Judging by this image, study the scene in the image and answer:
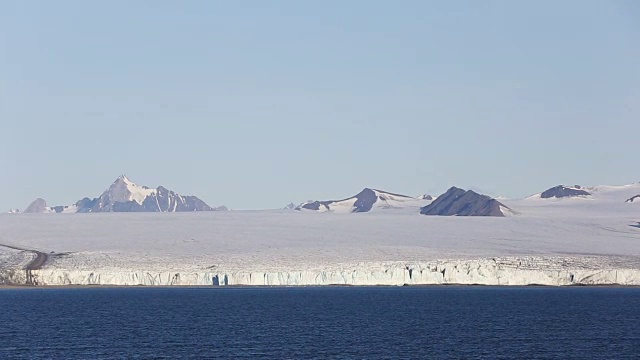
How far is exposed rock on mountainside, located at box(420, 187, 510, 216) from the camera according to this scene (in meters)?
136

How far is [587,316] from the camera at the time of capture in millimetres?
64312

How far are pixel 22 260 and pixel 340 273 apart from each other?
25.4 meters

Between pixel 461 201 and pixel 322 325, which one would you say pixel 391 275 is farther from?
pixel 461 201

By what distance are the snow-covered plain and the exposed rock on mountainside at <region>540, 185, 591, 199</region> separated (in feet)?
97.5

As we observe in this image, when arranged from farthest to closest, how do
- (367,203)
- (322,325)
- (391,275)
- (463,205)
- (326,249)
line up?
(367,203) < (463,205) < (326,249) < (391,275) < (322,325)

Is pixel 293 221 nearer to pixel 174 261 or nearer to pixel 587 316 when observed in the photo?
pixel 174 261

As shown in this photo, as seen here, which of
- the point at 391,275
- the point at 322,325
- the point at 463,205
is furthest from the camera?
the point at 463,205

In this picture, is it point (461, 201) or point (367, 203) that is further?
point (367, 203)

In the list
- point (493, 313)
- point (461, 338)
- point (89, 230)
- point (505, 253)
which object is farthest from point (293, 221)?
point (461, 338)

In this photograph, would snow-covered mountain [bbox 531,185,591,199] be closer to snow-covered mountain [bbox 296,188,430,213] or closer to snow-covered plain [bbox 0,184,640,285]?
snow-covered mountain [bbox 296,188,430,213]

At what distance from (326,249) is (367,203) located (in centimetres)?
6508

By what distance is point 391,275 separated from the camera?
299ft

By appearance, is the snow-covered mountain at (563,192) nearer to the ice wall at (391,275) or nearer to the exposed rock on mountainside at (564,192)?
the exposed rock on mountainside at (564,192)

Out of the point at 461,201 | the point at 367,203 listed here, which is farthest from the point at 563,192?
the point at 367,203
